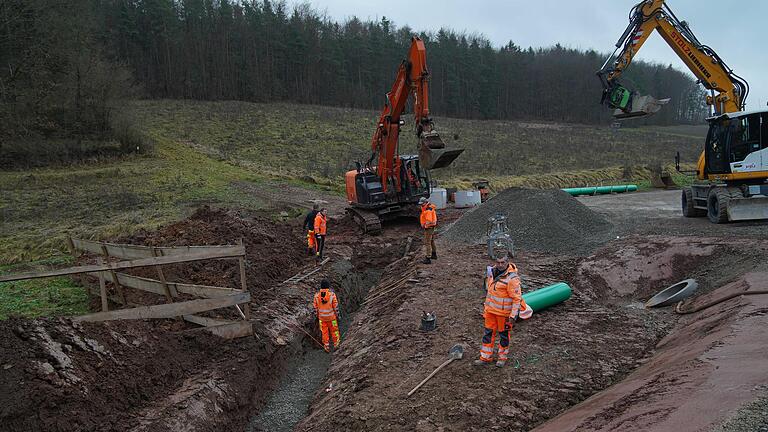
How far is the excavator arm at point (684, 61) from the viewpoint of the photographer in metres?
14.6

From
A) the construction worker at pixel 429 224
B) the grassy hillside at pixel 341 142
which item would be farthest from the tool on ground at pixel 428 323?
the grassy hillside at pixel 341 142

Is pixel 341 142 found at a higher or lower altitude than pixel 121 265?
higher

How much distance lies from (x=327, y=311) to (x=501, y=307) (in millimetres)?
3668

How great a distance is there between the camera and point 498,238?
11.7 metres

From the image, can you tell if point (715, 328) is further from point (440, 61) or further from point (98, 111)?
point (440, 61)

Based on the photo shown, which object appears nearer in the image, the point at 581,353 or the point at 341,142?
the point at 581,353

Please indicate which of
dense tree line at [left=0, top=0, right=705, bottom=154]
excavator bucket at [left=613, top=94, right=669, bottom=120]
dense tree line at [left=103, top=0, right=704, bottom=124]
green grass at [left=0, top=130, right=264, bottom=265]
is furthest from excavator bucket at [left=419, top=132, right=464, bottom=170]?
dense tree line at [left=103, top=0, right=704, bottom=124]

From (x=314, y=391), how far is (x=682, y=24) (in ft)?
49.6

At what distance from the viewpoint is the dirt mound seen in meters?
5.45

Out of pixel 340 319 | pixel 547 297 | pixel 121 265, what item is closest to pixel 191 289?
pixel 121 265

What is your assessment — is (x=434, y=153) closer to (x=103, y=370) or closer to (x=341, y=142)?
(x=103, y=370)

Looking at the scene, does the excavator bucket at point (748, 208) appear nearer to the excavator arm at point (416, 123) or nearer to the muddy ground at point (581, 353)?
the muddy ground at point (581, 353)

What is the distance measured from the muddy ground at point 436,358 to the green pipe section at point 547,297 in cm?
21

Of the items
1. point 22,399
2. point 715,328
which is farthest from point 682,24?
point 22,399
